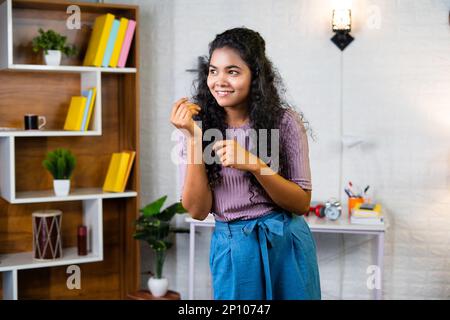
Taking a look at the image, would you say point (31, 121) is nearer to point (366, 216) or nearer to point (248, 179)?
point (366, 216)

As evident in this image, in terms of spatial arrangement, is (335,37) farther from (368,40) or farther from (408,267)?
(408,267)

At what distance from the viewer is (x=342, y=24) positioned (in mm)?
3285

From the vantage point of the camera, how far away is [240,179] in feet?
4.66

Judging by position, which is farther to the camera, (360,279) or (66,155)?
(360,279)

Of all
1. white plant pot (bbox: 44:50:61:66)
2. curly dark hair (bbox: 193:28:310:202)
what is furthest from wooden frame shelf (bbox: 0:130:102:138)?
curly dark hair (bbox: 193:28:310:202)

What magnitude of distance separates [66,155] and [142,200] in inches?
21.9

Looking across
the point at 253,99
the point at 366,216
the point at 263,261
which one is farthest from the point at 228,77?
the point at 366,216

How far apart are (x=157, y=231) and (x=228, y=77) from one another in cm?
198

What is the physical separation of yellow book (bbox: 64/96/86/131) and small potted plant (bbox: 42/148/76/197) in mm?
139

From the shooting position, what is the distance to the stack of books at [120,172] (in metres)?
3.28

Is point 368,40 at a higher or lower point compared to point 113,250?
higher

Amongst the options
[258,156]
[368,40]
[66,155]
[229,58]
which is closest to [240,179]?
[258,156]

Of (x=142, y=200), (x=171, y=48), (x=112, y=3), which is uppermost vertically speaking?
(x=112, y=3)

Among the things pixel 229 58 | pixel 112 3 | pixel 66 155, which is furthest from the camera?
pixel 112 3
